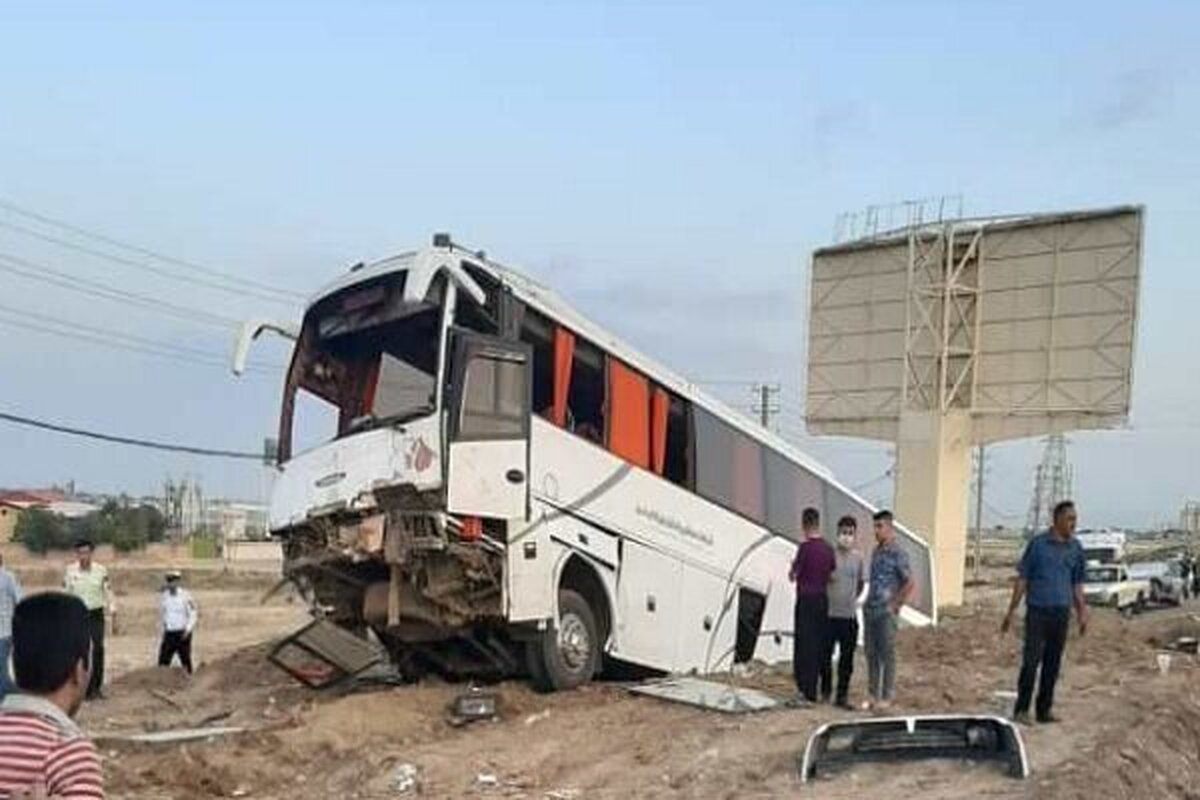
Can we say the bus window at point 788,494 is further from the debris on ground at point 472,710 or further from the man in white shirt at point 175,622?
the man in white shirt at point 175,622

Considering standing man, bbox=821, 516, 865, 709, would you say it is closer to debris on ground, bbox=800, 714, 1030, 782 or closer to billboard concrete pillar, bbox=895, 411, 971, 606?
debris on ground, bbox=800, 714, 1030, 782

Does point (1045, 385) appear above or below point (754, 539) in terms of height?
above

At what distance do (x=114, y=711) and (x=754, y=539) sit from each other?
7.26 meters

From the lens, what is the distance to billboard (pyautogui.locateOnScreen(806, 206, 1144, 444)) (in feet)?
105

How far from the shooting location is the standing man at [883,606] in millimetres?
11195

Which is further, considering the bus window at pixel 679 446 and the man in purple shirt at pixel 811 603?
the bus window at pixel 679 446

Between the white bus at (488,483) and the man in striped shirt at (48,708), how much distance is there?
8.13m

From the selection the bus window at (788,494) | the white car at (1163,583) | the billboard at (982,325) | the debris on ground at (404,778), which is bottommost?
the white car at (1163,583)

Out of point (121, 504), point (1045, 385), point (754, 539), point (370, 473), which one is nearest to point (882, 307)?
point (1045, 385)

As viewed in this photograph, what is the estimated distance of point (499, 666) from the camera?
1272cm

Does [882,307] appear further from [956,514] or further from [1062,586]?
[1062,586]

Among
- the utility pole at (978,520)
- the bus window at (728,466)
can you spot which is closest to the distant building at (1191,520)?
the utility pole at (978,520)

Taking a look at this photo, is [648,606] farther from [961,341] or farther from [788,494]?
[961,341]

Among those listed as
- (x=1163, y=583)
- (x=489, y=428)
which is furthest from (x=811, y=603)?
(x=1163, y=583)
